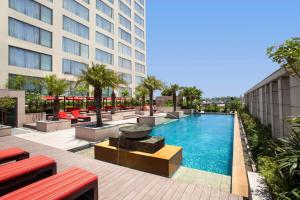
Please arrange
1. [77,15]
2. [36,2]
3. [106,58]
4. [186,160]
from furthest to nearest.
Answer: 1. [106,58]
2. [77,15]
3. [36,2]
4. [186,160]

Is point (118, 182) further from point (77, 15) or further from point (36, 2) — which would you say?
point (77, 15)

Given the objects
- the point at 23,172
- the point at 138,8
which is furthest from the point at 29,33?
the point at 138,8

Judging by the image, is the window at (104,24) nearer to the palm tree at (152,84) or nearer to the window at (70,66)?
the window at (70,66)

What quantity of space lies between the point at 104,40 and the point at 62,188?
41.7m

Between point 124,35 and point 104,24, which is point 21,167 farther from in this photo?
point 124,35

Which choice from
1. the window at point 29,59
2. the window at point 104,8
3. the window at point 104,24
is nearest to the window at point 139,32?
the window at point 104,8

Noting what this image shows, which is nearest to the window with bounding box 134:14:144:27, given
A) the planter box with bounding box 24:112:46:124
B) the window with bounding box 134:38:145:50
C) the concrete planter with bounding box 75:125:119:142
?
the window with bounding box 134:38:145:50

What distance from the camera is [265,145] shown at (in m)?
7.30

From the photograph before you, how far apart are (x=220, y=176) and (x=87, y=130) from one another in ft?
28.3

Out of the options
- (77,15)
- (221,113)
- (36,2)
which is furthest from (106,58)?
(221,113)

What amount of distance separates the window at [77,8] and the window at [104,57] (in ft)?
23.5

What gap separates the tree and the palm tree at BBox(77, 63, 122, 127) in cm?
1099

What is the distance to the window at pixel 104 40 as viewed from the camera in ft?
129

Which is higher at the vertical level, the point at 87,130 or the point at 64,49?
the point at 64,49
